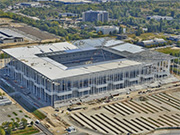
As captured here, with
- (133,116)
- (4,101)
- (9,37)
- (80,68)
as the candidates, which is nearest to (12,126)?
(4,101)

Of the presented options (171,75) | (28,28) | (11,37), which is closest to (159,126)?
(171,75)

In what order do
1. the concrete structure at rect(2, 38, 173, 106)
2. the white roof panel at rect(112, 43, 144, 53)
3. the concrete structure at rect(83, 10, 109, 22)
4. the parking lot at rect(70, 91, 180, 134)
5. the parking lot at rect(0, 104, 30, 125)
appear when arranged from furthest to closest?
1. the concrete structure at rect(83, 10, 109, 22)
2. the white roof panel at rect(112, 43, 144, 53)
3. the concrete structure at rect(2, 38, 173, 106)
4. the parking lot at rect(0, 104, 30, 125)
5. the parking lot at rect(70, 91, 180, 134)

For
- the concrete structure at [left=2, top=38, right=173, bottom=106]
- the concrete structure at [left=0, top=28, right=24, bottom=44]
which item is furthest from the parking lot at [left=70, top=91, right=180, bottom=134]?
the concrete structure at [left=0, top=28, right=24, bottom=44]

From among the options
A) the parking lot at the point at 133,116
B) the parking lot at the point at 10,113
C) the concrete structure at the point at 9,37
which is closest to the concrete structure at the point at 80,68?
the parking lot at the point at 133,116

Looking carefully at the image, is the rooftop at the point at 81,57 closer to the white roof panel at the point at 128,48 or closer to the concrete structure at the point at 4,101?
the white roof panel at the point at 128,48

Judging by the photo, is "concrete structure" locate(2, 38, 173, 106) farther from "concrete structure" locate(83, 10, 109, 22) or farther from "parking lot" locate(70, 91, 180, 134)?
"concrete structure" locate(83, 10, 109, 22)

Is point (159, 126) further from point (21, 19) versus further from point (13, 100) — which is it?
point (21, 19)
